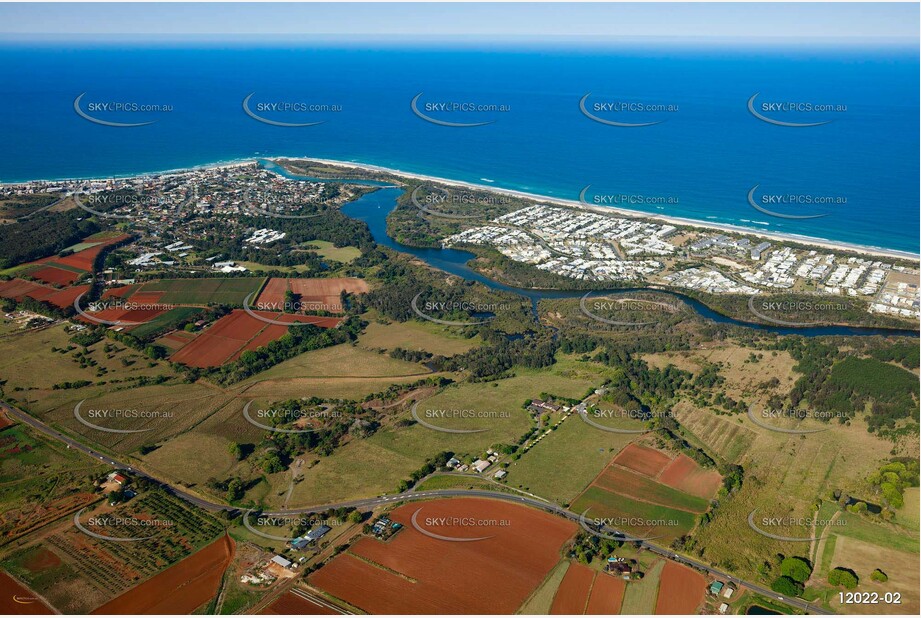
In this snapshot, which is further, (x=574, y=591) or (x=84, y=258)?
(x=84, y=258)

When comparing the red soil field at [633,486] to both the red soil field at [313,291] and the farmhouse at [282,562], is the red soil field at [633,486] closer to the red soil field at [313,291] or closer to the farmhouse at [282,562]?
the farmhouse at [282,562]

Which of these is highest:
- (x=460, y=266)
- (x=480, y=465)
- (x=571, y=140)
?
(x=571, y=140)

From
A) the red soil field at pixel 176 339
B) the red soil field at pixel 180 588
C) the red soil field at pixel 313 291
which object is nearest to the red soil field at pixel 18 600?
the red soil field at pixel 180 588

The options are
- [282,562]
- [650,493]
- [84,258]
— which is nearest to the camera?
[282,562]

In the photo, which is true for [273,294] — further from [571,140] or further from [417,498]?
[571,140]

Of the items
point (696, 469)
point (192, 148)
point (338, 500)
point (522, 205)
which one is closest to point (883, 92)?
point (522, 205)

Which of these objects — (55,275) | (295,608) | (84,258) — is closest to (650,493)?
(295,608)
